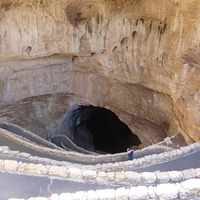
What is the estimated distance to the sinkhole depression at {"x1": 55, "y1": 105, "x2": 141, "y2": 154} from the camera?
14945 millimetres

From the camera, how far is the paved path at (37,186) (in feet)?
12.6

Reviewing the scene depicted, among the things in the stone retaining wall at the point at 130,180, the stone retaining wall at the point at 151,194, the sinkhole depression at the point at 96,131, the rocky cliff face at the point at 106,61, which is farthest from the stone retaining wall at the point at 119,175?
the sinkhole depression at the point at 96,131

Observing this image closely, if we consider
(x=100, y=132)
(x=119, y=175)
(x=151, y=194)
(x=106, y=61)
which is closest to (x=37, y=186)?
(x=119, y=175)

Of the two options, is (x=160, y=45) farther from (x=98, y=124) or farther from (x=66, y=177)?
(x=98, y=124)

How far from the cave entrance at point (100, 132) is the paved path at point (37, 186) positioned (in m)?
10.7

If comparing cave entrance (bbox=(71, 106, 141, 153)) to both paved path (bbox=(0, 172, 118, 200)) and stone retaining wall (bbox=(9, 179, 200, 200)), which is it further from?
stone retaining wall (bbox=(9, 179, 200, 200))

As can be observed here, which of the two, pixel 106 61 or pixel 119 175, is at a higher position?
pixel 106 61

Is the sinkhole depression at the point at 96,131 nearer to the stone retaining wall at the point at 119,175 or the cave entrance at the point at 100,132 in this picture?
the cave entrance at the point at 100,132

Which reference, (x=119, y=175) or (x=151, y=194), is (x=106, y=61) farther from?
(x=151, y=194)

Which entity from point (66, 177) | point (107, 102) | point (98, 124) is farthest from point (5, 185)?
point (98, 124)

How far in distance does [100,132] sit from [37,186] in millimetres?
12826

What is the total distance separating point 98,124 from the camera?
17.3 meters

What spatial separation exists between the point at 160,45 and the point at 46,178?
7.26 metres

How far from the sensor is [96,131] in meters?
16.9
